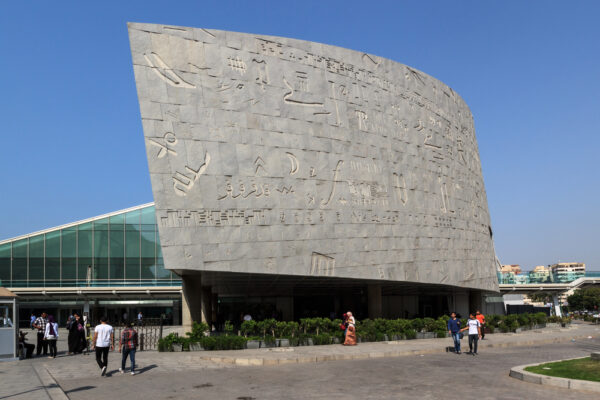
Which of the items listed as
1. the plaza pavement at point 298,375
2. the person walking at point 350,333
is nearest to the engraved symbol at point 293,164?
the person walking at point 350,333

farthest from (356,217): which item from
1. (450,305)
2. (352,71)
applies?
(450,305)

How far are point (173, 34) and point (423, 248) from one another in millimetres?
14901

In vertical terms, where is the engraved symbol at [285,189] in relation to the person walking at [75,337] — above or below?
above

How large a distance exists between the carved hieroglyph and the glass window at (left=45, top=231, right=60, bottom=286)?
22.4 meters

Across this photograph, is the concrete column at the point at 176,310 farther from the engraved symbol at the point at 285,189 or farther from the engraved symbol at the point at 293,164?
the engraved symbol at the point at 293,164

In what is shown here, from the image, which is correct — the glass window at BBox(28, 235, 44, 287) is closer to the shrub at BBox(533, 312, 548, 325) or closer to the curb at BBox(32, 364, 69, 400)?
the curb at BBox(32, 364, 69, 400)

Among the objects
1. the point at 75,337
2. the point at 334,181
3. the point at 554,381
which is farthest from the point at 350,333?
the point at 554,381

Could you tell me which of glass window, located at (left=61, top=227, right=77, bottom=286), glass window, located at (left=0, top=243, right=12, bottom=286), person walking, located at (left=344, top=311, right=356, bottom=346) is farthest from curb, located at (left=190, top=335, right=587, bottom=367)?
glass window, located at (left=0, top=243, right=12, bottom=286)

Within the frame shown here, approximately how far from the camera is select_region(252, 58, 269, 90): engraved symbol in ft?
74.9

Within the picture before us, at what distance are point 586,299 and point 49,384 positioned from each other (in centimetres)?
9185

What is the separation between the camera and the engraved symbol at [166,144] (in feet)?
67.1

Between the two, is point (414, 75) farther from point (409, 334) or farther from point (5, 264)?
point (5, 264)

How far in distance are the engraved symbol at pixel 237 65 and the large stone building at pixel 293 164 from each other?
48mm

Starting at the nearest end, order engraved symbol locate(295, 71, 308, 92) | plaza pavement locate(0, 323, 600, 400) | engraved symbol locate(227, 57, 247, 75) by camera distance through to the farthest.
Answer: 1. plaza pavement locate(0, 323, 600, 400)
2. engraved symbol locate(227, 57, 247, 75)
3. engraved symbol locate(295, 71, 308, 92)
